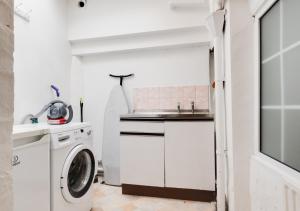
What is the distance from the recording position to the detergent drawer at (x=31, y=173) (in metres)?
1.07

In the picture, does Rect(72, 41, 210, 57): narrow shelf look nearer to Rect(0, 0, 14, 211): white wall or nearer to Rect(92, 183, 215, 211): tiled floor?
Rect(92, 183, 215, 211): tiled floor

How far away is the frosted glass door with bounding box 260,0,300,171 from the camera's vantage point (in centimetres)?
72

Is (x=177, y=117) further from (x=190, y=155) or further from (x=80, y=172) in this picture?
(x=80, y=172)

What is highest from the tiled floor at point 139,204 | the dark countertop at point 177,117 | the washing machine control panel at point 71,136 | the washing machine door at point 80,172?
the dark countertop at point 177,117

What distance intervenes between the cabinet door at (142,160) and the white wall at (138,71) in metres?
0.82

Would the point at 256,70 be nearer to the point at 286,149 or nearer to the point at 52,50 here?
the point at 286,149

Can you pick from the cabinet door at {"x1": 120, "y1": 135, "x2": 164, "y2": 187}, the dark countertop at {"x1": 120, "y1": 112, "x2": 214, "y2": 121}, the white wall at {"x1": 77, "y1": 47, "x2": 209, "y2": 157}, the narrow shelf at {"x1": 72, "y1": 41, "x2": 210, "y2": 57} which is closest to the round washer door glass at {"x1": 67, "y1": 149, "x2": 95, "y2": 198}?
the cabinet door at {"x1": 120, "y1": 135, "x2": 164, "y2": 187}

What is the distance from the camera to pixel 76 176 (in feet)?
5.87

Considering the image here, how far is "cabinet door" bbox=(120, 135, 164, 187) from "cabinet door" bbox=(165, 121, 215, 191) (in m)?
0.09

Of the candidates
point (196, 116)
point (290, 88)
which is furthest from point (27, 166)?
point (196, 116)

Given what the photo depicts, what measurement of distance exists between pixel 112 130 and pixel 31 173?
1.57 meters

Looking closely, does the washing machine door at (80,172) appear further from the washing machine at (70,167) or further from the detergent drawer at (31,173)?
the detergent drawer at (31,173)

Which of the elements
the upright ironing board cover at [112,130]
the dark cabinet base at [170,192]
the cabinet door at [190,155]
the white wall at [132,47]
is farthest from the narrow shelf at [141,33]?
the dark cabinet base at [170,192]

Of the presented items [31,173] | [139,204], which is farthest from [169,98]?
[31,173]
